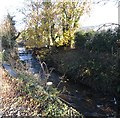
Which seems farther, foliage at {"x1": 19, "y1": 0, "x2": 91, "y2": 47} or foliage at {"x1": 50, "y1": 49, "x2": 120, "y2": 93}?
foliage at {"x1": 19, "y1": 0, "x2": 91, "y2": 47}

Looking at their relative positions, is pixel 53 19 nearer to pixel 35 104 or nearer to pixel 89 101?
pixel 89 101

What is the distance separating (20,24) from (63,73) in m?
6.78

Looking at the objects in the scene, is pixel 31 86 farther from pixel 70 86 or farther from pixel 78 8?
pixel 78 8

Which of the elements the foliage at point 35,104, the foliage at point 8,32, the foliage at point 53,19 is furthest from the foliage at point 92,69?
the foliage at point 8,32

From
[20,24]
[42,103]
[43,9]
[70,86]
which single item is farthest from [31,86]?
[20,24]

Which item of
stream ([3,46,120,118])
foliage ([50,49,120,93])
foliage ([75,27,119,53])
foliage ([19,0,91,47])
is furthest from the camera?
foliage ([19,0,91,47])

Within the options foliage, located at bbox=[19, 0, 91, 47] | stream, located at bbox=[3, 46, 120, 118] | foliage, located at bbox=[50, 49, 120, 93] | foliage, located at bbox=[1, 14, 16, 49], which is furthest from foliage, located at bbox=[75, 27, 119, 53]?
foliage, located at bbox=[1, 14, 16, 49]

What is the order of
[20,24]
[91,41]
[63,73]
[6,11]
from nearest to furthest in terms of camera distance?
1. [91,41]
2. [63,73]
3. [20,24]
4. [6,11]

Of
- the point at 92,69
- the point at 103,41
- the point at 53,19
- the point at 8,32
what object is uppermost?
the point at 53,19

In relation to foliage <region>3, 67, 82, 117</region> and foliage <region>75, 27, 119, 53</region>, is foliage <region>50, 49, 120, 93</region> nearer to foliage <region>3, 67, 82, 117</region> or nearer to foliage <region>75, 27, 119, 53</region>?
foliage <region>75, 27, 119, 53</region>

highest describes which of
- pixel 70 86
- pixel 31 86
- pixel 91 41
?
pixel 91 41

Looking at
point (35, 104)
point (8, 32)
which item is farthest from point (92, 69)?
point (8, 32)

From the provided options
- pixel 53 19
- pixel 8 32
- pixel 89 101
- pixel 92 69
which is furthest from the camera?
pixel 8 32

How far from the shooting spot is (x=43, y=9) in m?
15.0
